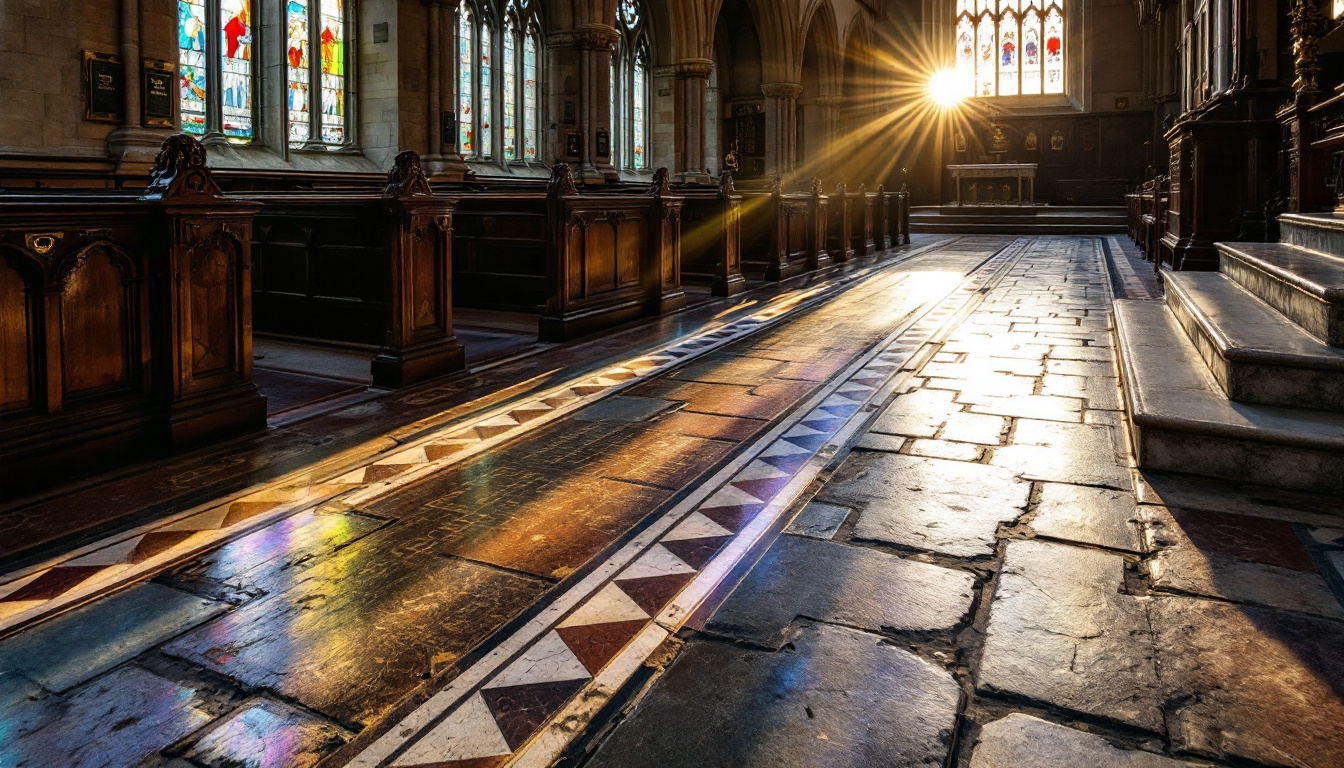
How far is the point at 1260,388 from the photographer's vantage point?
368 centimetres

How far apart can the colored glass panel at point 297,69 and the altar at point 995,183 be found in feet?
60.8

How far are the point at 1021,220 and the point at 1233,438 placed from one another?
70.3ft

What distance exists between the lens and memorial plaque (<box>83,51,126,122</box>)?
8117 mm

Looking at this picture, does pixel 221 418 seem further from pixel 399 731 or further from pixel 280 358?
pixel 399 731

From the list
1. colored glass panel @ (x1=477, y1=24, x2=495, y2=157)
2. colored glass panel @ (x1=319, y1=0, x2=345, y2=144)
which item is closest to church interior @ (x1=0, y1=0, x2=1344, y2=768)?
colored glass panel @ (x1=319, y1=0, x2=345, y2=144)

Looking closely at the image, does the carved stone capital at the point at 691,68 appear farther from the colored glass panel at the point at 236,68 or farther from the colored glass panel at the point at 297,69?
the colored glass panel at the point at 236,68

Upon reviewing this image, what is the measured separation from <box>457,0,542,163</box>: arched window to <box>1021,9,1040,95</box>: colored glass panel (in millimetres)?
18335

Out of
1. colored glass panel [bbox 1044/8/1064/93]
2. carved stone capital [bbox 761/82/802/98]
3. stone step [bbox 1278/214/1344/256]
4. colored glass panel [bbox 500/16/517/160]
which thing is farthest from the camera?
colored glass panel [bbox 1044/8/1064/93]

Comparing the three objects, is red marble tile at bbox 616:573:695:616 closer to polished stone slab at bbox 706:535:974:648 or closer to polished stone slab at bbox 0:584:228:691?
polished stone slab at bbox 706:535:974:648

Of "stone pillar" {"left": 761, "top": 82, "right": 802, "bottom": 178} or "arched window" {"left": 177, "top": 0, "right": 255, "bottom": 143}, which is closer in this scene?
"arched window" {"left": 177, "top": 0, "right": 255, "bottom": 143}

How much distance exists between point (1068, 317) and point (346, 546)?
6.68m

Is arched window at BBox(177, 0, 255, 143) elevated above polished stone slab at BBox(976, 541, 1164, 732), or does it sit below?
above

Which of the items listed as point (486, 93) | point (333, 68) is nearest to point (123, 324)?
point (333, 68)

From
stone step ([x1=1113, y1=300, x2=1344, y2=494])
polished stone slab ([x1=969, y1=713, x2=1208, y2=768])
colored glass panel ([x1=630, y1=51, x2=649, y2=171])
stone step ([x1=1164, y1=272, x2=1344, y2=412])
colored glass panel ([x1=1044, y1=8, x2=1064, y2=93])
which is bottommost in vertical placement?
polished stone slab ([x1=969, y1=713, x2=1208, y2=768])
